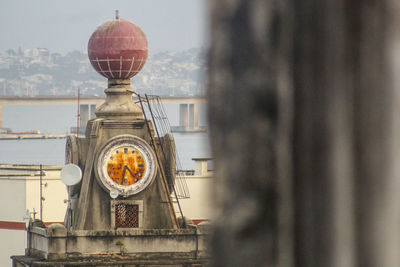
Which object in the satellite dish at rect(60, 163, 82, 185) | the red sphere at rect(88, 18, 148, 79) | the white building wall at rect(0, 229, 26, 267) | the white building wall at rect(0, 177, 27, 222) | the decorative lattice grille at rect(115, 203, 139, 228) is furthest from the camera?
the white building wall at rect(0, 229, 26, 267)

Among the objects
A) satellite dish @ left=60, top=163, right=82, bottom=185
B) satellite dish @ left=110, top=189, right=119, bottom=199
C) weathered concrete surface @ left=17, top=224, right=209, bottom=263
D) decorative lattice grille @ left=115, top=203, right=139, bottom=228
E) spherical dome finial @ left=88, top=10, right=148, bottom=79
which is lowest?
weathered concrete surface @ left=17, top=224, right=209, bottom=263

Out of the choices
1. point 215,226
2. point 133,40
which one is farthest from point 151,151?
point 215,226

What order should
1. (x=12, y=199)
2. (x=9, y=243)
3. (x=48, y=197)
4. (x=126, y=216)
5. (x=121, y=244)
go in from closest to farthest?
1. (x=121, y=244)
2. (x=126, y=216)
3. (x=48, y=197)
4. (x=12, y=199)
5. (x=9, y=243)

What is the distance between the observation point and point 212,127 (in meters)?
1.78

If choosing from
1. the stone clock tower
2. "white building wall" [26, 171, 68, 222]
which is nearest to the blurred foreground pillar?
the stone clock tower

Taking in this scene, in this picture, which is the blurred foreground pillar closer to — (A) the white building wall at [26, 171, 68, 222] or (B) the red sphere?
(B) the red sphere

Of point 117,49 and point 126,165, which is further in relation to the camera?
point 117,49

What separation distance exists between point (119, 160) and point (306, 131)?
2367 centimetres

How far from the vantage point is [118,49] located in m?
25.8

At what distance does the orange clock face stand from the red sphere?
1.56 metres

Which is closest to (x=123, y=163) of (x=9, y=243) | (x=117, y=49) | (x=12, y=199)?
(x=117, y=49)

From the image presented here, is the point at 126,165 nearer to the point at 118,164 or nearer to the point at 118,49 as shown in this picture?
the point at 118,164

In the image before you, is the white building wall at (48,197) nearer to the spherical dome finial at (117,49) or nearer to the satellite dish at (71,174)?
the spherical dome finial at (117,49)

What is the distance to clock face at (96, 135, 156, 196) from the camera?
83.0ft
